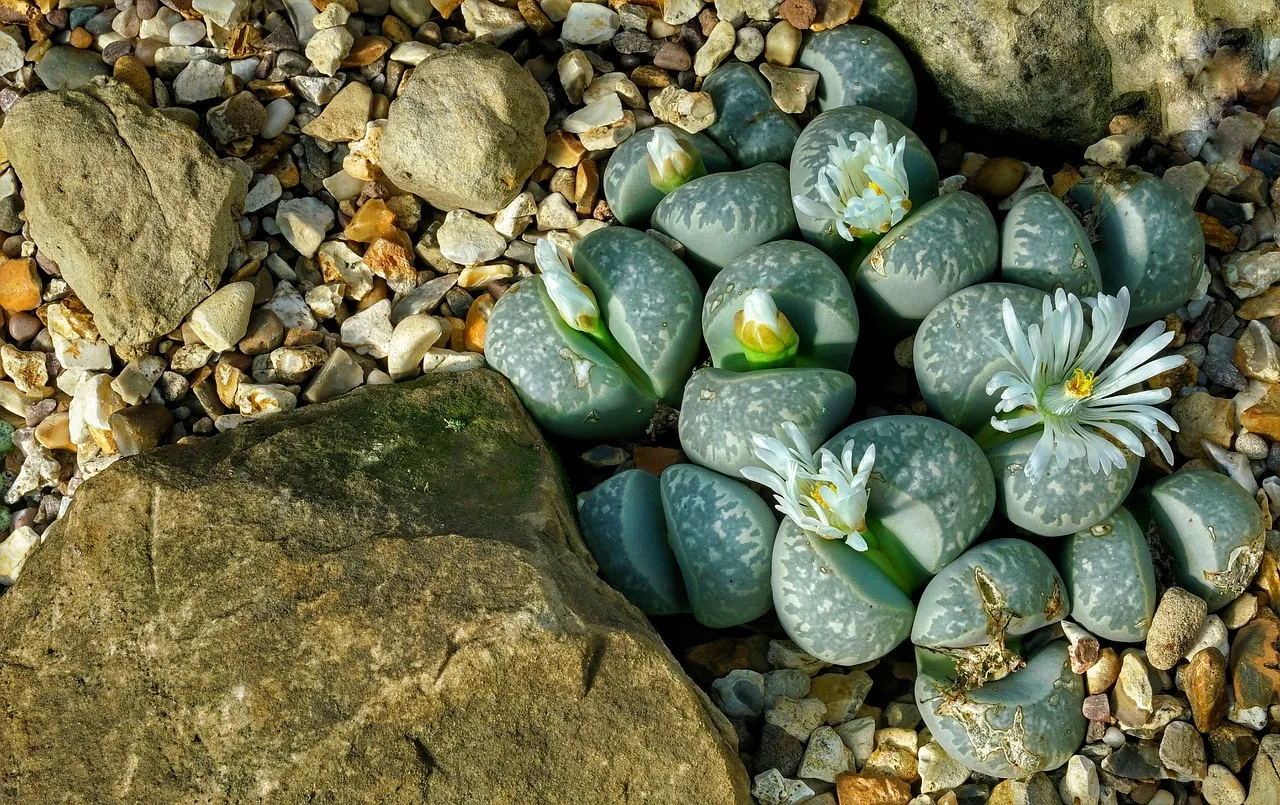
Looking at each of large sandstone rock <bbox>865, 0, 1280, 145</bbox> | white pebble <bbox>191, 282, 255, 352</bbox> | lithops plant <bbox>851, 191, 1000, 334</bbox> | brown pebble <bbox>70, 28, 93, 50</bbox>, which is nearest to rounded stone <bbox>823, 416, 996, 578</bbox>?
lithops plant <bbox>851, 191, 1000, 334</bbox>

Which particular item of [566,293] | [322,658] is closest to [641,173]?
[566,293]

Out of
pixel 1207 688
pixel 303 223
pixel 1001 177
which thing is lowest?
pixel 1207 688

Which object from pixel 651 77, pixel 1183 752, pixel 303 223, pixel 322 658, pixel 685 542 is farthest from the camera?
pixel 651 77

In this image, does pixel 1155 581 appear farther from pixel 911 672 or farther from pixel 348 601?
pixel 348 601

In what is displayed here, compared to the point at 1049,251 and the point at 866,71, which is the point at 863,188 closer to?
the point at 1049,251

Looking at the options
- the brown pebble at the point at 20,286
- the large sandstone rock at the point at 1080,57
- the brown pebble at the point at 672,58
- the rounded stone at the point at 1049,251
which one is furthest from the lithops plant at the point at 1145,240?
the brown pebble at the point at 20,286

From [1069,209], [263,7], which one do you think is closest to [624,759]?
[1069,209]
